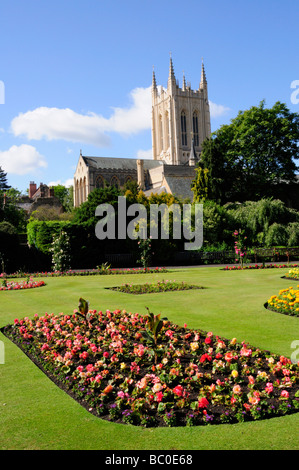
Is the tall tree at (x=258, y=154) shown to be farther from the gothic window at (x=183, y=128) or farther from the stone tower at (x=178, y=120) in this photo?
the gothic window at (x=183, y=128)

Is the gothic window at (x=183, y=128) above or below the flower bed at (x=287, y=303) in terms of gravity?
above

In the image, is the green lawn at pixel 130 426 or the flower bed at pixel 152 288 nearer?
the green lawn at pixel 130 426

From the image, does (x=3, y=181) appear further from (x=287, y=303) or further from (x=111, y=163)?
(x=287, y=303)

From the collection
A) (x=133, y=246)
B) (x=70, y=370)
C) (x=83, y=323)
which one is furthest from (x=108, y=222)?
(x=70, y=370)

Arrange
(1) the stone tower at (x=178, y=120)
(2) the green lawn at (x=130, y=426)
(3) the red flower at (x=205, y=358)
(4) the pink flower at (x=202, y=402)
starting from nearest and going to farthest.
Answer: (2) the green lawn at (x=130, y=426) < (4) the pink flower at (x=202, y=402) < (3) the red flower at (x=205, y=358) < (1) the stone tower at (x=178, y=120)

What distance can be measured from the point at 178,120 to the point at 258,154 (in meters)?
62.2

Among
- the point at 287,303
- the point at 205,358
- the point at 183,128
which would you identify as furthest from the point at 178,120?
the point at 205,358

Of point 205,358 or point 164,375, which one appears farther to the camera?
point 205,358

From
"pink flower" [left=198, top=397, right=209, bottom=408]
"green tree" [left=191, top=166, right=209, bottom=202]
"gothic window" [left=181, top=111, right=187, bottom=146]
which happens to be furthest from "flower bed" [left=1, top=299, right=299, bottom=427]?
"gothic window" [left=181, top=111, right=187, bottom=146]

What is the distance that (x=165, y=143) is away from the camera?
101 m

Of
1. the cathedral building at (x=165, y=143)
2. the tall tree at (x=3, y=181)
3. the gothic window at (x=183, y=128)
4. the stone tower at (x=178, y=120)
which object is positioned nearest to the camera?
the tall tree at (x=3, y=181)

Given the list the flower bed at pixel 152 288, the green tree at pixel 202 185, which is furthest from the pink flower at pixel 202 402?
the green tree at pixel 202 185

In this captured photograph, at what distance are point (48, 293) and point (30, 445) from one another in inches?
415

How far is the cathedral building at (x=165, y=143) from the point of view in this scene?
8406cm
